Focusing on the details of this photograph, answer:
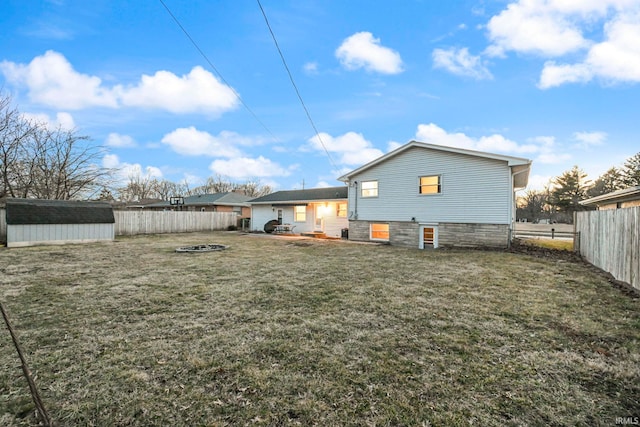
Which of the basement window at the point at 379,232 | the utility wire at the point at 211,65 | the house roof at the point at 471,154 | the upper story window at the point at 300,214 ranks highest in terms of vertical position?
the utility wire at the point at 211,65

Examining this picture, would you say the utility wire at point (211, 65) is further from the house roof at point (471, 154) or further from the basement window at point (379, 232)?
the basement window at point (379, 232)

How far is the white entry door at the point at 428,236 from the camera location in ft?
41.9

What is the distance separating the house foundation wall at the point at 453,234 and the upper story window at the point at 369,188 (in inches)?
60.5

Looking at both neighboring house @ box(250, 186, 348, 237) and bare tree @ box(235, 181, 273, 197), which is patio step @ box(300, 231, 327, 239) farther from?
bare tree @ box(235, 181, 273, 197)

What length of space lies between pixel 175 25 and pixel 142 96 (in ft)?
24.9

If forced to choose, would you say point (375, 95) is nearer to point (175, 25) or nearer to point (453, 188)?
point (453, 188)

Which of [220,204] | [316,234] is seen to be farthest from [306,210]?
[220,204]

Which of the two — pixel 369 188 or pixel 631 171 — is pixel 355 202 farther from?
pixel 631 171

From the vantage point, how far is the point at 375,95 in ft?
49.3

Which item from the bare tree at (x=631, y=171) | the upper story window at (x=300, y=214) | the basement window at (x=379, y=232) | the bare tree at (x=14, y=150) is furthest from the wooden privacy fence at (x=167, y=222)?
the bare tree at (x=631, y=171)

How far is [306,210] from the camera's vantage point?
751 inches

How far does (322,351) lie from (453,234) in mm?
11108

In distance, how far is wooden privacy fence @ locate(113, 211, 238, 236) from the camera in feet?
59.5

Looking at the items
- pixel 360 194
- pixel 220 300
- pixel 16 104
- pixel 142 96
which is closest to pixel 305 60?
pixel 360 194
